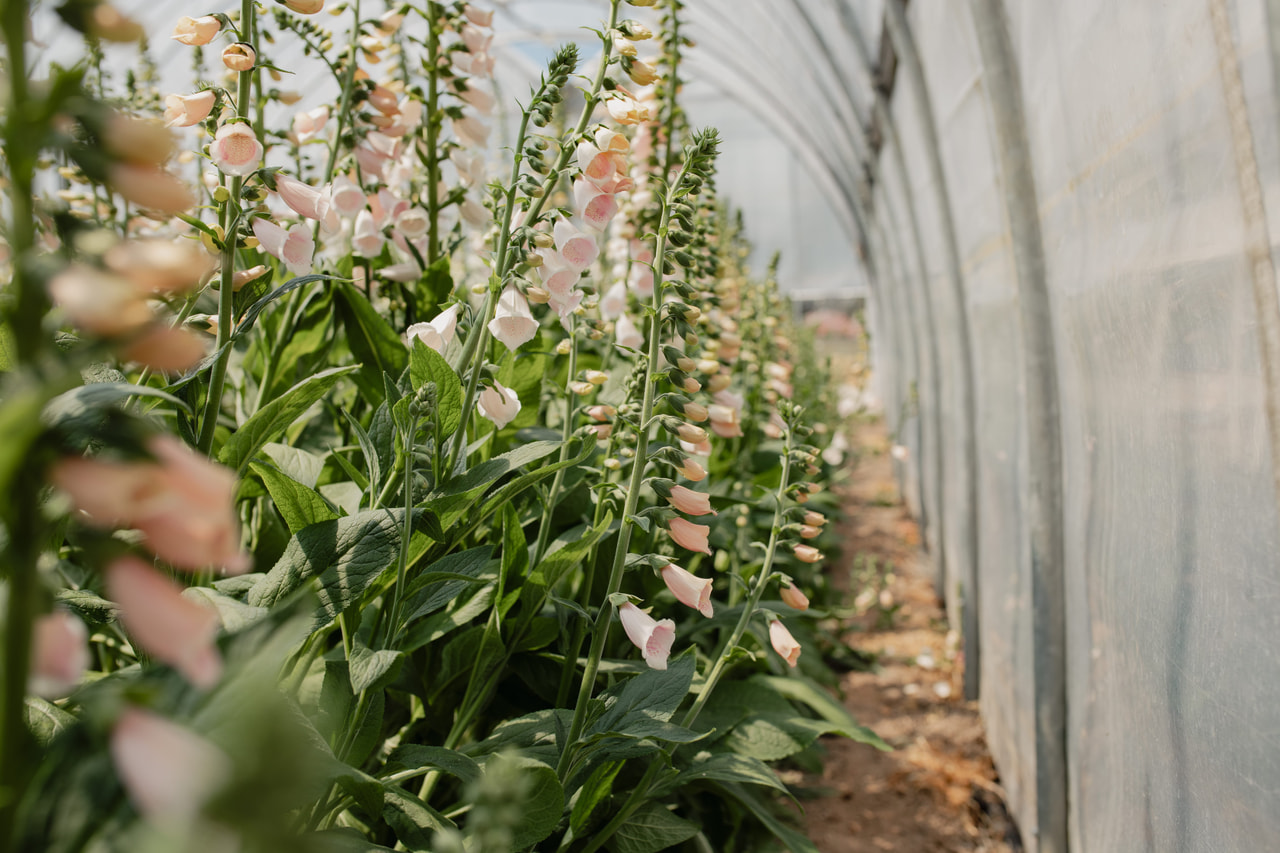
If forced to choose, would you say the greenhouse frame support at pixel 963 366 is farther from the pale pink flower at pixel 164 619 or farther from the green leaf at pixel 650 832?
the pale pink flower at pixel 164 619

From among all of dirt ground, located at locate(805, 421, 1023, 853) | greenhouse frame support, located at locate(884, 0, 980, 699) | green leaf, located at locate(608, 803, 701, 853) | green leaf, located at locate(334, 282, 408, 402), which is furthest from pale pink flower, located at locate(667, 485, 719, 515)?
greenhouse frame support, located at locate(884, 0, 980, 699)

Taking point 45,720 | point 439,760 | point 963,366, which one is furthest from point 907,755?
point 45,720

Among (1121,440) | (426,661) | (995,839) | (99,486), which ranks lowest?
(995,839)

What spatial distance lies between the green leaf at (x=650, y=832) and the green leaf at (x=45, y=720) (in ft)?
2.43

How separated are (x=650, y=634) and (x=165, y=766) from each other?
28.3 inches

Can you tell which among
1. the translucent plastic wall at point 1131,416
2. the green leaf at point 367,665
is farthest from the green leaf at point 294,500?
the translucent plastic wall at point 1131,416

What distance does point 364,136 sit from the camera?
57.2 inches

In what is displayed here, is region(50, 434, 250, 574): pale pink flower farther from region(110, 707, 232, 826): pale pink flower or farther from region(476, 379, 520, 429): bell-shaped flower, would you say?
region(476, 379, 520, 429): bell-shaped flower

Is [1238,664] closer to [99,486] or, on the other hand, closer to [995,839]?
[99,486]

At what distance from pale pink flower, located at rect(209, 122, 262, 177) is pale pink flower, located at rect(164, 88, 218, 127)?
0.21ft

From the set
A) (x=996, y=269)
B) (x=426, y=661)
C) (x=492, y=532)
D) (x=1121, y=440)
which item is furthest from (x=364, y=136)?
(x=996, y=269)

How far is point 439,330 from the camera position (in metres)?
1.11

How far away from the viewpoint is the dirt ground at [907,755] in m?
2.14

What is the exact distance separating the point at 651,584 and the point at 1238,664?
927 millimetres
